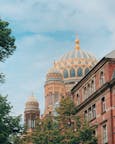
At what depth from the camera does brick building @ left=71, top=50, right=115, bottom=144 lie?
47638mm

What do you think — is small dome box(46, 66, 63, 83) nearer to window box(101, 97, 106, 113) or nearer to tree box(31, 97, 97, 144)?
window box(101, 97, 106, 113)

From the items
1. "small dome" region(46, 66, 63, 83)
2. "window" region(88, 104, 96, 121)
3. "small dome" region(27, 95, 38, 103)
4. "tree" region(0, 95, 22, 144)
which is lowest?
"tree" region(0, 95, 22, 144)

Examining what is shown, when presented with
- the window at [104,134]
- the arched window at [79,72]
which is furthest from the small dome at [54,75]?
the window at [104,134]

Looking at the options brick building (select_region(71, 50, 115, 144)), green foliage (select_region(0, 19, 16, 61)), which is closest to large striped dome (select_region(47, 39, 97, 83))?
brick building (select_region(71, 50, 115, 144))

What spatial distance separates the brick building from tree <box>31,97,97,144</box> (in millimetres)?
2596

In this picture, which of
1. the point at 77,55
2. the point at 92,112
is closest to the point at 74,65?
the point at 77,55

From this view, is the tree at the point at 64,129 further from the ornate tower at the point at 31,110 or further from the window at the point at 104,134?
the ornate tower at the point at 31,110

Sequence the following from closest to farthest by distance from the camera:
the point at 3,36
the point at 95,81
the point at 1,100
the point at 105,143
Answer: the point at 3,36 → the point at 1,100 → the point at 105,143 → the point at 95,81

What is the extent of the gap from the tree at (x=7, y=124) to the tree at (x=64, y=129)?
1159 cm

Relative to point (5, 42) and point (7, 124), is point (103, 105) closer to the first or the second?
point (7, 124)

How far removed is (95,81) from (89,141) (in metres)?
9.44

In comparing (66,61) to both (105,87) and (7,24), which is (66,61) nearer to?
(105,87)

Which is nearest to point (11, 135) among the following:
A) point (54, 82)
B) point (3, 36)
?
point (3, 36)

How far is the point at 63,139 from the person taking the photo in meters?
45.5
